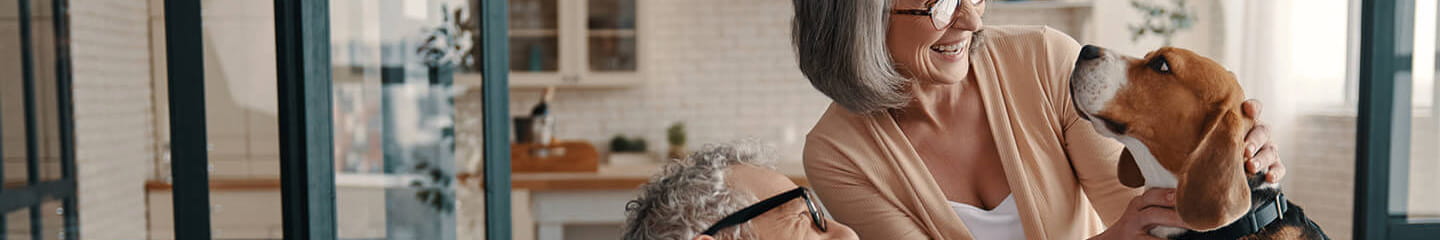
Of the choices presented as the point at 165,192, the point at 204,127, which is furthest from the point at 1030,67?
the point at 165,192

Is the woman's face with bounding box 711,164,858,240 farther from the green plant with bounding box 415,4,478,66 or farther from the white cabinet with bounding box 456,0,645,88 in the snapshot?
the white cabinet with bounding box 456,0,645,88

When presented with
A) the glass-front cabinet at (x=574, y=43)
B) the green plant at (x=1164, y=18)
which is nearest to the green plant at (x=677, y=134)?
the glass-front cabinet at (x=574, y=43)

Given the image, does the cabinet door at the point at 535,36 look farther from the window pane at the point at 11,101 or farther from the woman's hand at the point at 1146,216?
the woman's hand at the point at 1146,216

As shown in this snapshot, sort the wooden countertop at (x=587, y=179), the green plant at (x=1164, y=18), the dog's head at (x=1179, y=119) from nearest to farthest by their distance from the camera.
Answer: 1. the dog's head at (x=1179, y=119)
2. the wooden countertop at (x=587, y=179)
3. the green plant at (x=1164, y=18)

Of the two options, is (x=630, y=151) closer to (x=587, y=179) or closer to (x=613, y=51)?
(x=613, y=51)

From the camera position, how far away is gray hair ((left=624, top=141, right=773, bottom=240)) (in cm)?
72

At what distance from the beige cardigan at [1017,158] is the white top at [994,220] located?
0.04 feet

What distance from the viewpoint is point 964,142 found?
2.52 ft

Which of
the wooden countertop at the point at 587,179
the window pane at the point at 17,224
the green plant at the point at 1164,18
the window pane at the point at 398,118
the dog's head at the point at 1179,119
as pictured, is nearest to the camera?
the dog's head at the point at 1179,119

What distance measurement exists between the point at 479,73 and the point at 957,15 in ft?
3.17

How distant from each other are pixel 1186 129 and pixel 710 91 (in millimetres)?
3003

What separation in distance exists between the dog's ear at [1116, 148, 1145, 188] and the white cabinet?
8.64 feet

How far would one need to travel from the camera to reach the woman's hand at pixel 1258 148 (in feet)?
2.11

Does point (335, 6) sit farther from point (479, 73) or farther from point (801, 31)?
point (801, 31)
